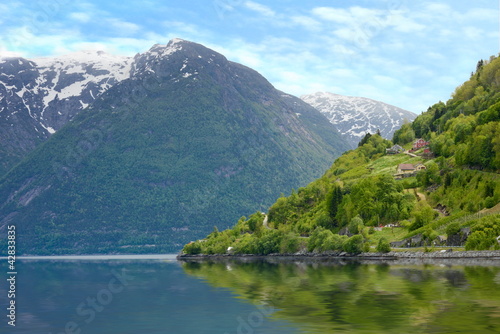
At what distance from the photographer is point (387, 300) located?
5644cm

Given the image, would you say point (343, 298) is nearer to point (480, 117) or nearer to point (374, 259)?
point (374, 259)

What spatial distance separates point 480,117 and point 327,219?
173 ft

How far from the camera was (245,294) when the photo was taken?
229ft

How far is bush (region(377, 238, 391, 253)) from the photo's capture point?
13350 cm

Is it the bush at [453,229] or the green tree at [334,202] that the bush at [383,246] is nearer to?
the bush at [453,229]

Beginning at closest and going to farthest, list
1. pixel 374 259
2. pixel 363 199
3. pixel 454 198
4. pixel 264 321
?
pixel 264 321 < pixel 374 259 < pixel 454 198 < pixel 363 199

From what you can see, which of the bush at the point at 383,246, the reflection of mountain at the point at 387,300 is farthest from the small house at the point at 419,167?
the reflection of mountain at the point at 387,300

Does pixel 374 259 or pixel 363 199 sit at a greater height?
pixel 363 199

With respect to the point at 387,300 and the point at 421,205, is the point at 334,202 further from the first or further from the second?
the point at 387,300

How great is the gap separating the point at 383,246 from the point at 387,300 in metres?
79.5

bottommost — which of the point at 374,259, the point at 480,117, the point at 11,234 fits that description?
the point at 374,259

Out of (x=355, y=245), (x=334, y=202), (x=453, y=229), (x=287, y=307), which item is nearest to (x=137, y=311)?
(x=287, y=307)

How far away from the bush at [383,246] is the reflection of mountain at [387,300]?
155 ft

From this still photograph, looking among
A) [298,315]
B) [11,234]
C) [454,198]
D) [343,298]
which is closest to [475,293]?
[343,298]
